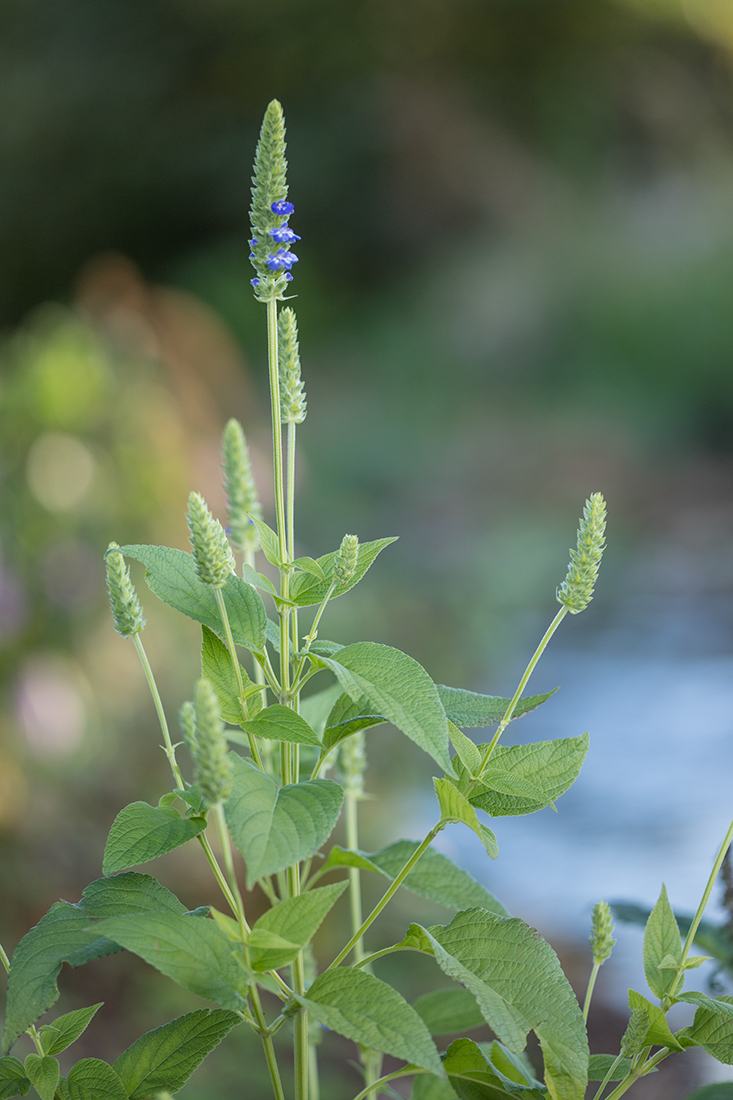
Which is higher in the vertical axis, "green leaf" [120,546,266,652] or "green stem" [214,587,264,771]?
"green leaf" [120,546,266,652]

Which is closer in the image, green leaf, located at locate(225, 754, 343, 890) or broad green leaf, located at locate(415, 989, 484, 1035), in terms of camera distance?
green leaf, located at locate(225, 754, 343, 890)

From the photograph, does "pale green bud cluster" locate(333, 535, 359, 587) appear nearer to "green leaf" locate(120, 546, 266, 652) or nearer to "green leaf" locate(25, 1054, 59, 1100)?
"green leaf" locate(120, 546, 266, 652)

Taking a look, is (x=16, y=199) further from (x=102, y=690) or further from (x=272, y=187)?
(x=272, y=187)

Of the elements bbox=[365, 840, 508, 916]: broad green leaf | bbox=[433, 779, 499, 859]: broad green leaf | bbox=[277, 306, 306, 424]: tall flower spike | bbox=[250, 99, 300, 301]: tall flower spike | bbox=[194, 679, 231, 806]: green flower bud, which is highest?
bbox=[250, 99, 300, 301]: tall flower spike

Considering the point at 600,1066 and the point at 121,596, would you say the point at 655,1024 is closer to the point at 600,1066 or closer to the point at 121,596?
the point at 600,1066

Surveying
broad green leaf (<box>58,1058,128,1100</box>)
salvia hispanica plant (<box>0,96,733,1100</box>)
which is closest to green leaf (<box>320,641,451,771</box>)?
salvia hispanica plant (<box>0,96,733,1100</box>)

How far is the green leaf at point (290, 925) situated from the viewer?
0.20 m

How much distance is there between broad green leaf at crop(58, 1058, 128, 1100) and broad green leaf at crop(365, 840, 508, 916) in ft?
0.29

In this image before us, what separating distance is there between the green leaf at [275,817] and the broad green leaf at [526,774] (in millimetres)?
47

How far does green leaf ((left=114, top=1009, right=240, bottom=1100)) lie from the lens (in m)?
Answer: 0.23

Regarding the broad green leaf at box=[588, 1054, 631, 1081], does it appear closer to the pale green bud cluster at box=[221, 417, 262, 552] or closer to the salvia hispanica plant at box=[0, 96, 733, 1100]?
the salvia hispanica plant at box=[0, 96, 733, 1100]

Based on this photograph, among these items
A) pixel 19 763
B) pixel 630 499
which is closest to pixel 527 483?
pixel 630 499

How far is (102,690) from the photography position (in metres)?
0.98

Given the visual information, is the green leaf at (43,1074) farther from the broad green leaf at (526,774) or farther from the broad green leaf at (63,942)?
the broad green leaf at (526,774)
